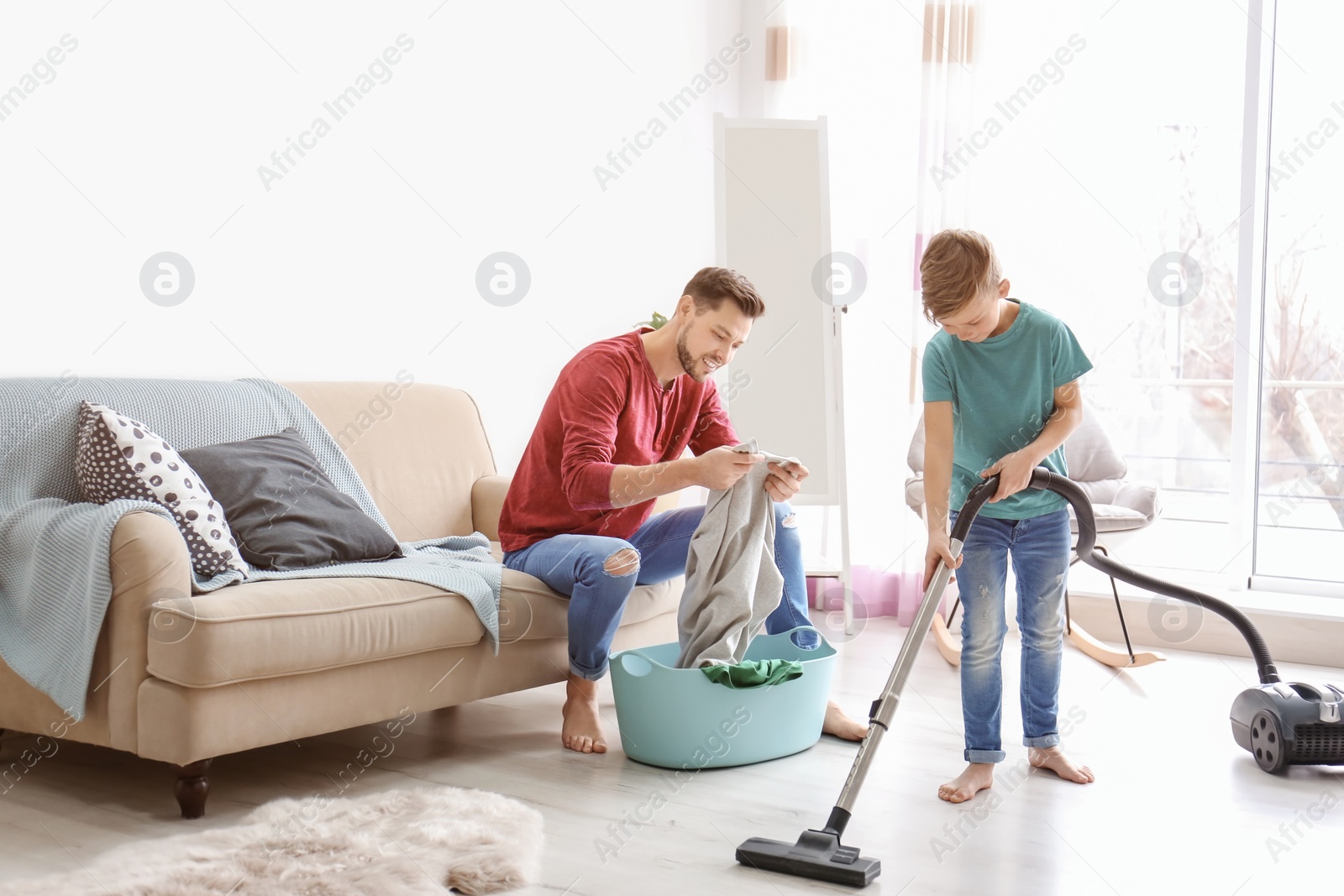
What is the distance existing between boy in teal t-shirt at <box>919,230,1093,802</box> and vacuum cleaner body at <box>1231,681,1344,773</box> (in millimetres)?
386

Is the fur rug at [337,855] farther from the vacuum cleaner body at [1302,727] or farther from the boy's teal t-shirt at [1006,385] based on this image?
the vacuum cleaner body at [1302,727]

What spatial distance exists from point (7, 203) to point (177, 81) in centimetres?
52

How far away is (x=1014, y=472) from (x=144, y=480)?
162cm

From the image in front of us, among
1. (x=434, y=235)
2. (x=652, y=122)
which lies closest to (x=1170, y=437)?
(x=652, y=122)

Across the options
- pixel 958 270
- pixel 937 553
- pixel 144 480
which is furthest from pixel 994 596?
pixel 144 480

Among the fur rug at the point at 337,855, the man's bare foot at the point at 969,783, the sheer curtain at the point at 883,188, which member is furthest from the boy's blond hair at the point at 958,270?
the sheer curtain at the point at 883,188

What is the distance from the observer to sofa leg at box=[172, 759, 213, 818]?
1.97 m

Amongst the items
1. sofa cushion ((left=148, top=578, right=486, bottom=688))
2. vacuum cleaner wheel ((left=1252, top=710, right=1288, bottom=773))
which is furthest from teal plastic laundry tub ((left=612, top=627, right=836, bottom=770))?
vacuum cleaner wheel ((left=1252, top=710, right=1288, bottom=773))

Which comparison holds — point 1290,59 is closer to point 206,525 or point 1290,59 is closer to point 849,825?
point 849,825

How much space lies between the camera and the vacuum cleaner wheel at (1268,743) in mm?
2271

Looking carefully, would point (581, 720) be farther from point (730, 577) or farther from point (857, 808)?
point (857, 808)

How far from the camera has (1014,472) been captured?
6.73 feet

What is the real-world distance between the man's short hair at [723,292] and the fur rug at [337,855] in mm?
1056

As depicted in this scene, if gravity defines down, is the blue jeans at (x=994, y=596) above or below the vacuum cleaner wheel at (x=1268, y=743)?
above
